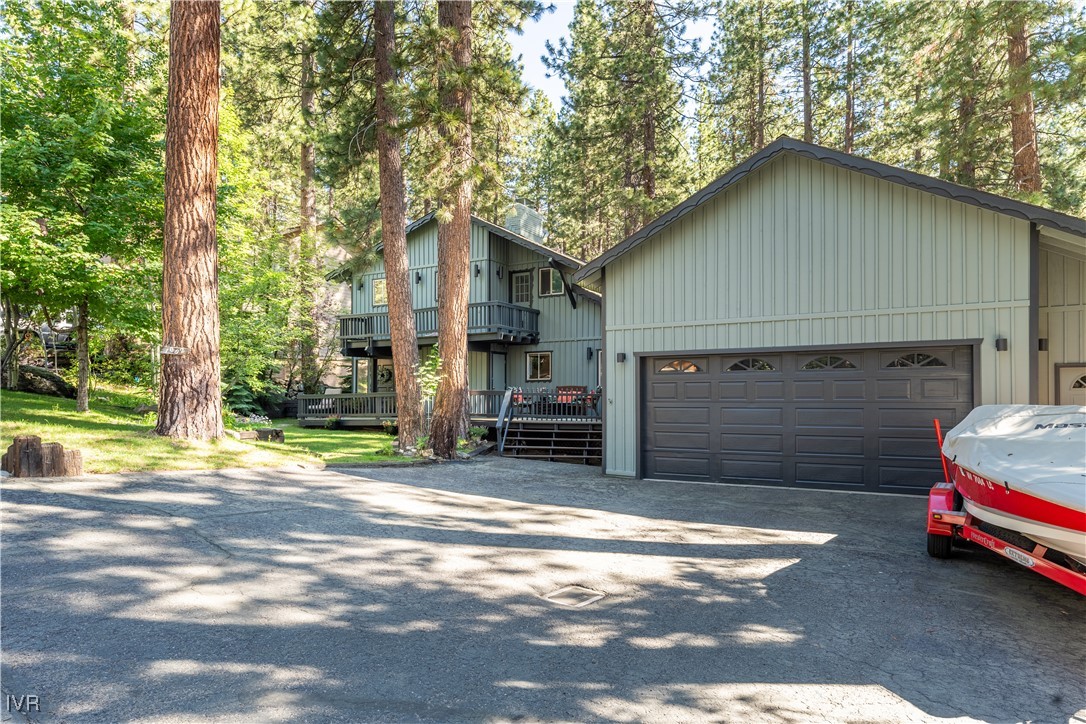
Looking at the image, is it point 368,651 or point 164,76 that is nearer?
point 368,651

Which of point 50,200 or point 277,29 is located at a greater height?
point 277,29

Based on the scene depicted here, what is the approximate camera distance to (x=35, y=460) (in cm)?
645

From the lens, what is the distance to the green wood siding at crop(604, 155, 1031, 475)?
27.8 ft

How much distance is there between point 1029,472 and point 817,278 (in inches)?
239

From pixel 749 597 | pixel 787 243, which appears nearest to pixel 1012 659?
pixel 749 597

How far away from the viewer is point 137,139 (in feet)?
43.5

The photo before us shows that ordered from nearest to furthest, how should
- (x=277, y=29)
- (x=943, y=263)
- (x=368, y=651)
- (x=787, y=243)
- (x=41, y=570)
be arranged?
(x=368, y=651)
(x=41, y=570)
(x=943, y=263)
(x=787, y=243)
(x=277, y=29)

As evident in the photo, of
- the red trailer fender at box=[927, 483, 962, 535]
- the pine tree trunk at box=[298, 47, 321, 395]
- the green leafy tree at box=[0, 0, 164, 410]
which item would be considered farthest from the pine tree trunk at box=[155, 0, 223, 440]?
the pine tree trunk at box=[298, 47, 321, 395]

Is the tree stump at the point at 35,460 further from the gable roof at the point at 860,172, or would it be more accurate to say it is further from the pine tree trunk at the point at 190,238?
the gable roof at the point at 860,172

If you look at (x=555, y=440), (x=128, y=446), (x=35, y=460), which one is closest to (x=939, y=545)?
(x=35, y=460)

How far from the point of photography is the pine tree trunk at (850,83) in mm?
18984

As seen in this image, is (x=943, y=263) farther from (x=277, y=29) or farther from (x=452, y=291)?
(x=277, y=29)

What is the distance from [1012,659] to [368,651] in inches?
148

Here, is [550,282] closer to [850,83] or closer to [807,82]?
[807,82]
